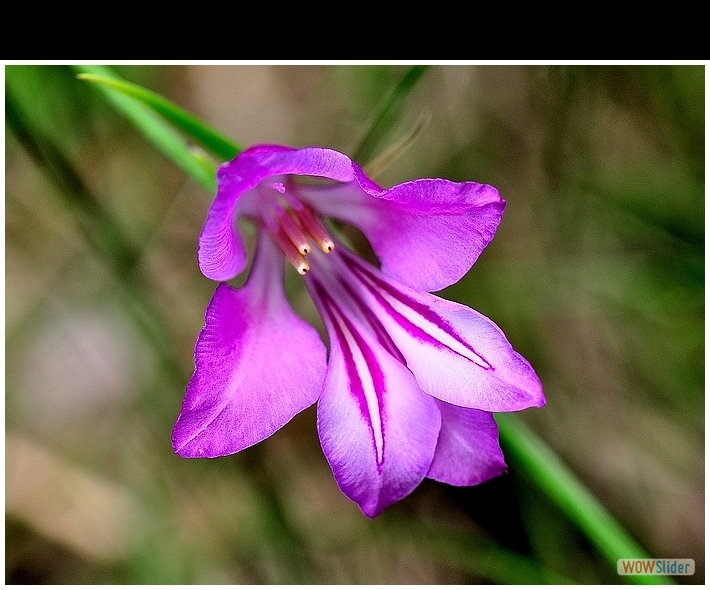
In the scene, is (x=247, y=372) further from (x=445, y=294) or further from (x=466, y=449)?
(x=445, y=294)

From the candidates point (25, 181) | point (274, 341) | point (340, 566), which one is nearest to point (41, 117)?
point (25, 181)

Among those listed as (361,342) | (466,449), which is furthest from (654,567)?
(361,342)

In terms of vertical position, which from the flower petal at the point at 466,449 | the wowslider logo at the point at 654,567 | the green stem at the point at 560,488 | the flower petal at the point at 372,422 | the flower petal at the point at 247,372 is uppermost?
the flower petal at the point at 247,372

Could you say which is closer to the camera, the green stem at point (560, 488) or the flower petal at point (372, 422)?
the flower petal at point (372, 422)

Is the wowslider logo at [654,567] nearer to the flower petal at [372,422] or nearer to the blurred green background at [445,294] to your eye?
the blurred green background at [445,294]

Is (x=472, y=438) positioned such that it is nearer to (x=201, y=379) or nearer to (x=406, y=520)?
(x=201, y=379)

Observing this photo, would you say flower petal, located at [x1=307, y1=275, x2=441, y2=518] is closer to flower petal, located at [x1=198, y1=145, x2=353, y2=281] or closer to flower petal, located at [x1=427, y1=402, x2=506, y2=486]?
flower petal, located at [x1=427, y1=402, x2=506, y2=486]

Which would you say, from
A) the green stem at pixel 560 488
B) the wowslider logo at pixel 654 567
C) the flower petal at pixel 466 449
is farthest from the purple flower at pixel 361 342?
the wowslider logo at pixel 654 567
